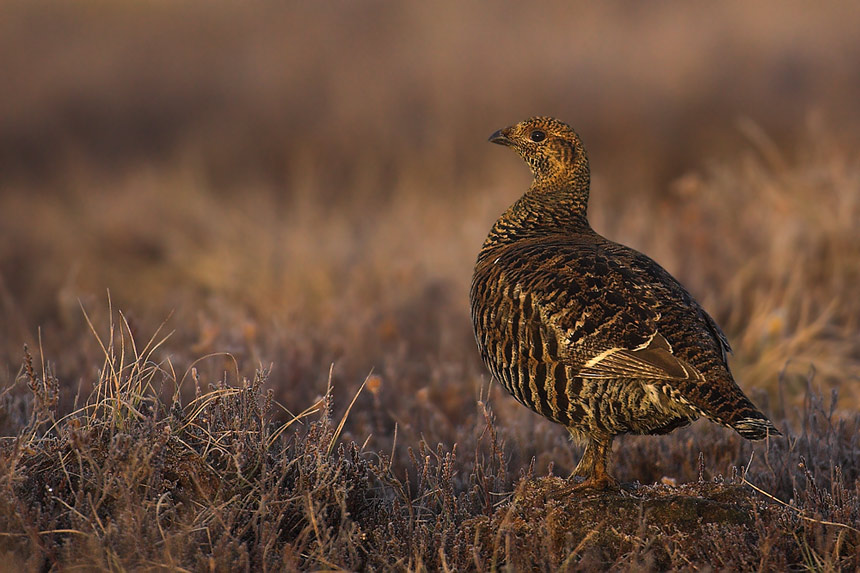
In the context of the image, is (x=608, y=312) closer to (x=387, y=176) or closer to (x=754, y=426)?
(x=754, y=426)

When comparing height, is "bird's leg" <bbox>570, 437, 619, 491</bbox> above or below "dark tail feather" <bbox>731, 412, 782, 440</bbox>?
below

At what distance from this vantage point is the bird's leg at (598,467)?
3.36 metres

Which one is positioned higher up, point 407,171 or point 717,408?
point 717,408

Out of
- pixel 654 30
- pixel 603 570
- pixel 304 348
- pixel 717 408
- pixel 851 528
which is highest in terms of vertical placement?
pixel 654 30

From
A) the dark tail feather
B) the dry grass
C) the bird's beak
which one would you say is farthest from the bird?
the bird's beak

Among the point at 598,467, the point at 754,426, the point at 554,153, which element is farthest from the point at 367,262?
the point at 754,426

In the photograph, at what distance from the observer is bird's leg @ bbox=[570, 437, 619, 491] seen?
3.36 metres

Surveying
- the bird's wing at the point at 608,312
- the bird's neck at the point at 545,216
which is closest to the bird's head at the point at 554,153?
the bird's neck at the point at 545,216

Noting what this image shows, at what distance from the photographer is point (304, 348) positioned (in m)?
5.57

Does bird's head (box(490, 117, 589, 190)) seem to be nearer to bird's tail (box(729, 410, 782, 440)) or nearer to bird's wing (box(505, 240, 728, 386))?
bird's wing (box(505, 240, 728, 386))

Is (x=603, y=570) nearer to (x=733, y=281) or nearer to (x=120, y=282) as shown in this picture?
(x=733, y=281)

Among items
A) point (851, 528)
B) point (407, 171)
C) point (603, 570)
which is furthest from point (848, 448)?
point (407, 171)

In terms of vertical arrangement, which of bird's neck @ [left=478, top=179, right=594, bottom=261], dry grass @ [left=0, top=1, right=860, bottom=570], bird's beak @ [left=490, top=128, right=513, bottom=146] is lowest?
dry grass @ [left=0, top=1, right=860, bottom=570]

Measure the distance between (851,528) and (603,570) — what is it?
0.71m
